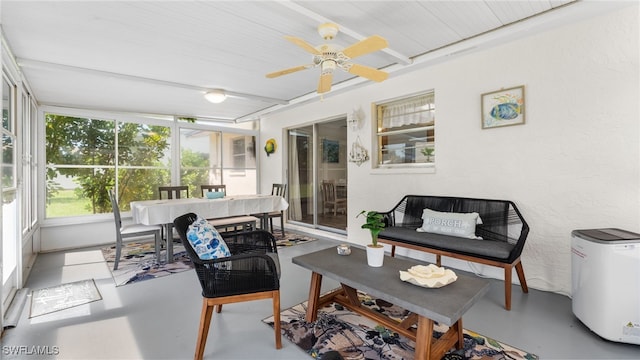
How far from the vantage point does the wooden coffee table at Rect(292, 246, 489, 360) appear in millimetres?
1555

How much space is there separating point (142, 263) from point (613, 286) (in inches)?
181

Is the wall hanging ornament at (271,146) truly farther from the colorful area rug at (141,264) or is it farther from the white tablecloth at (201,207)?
the colorful area rug at (141,264)

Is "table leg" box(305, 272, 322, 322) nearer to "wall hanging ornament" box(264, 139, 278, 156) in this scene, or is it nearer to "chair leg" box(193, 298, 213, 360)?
"chair leg" box(193, 298, 213, 360)

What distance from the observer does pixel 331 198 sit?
209 inches

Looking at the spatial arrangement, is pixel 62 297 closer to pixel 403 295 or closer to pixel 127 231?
pixel 127 231

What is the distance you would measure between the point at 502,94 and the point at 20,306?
492 centimetres

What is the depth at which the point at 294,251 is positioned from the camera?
14.2 ft

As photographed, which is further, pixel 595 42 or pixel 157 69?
pixel 157 69

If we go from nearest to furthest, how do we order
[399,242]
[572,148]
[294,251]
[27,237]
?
[572,148] → [399,242] → [27,237] → [294,251]

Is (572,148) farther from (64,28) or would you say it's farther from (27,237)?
(27,237)

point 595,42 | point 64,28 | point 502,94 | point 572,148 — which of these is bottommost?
point 572,148

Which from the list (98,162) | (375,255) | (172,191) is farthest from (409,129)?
(98,162)

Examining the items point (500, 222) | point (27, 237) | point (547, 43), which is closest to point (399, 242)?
point (500, 222)

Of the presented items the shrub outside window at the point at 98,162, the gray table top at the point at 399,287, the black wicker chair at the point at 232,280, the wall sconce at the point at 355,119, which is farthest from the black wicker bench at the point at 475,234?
the shrub outside window at the point at 98,162
